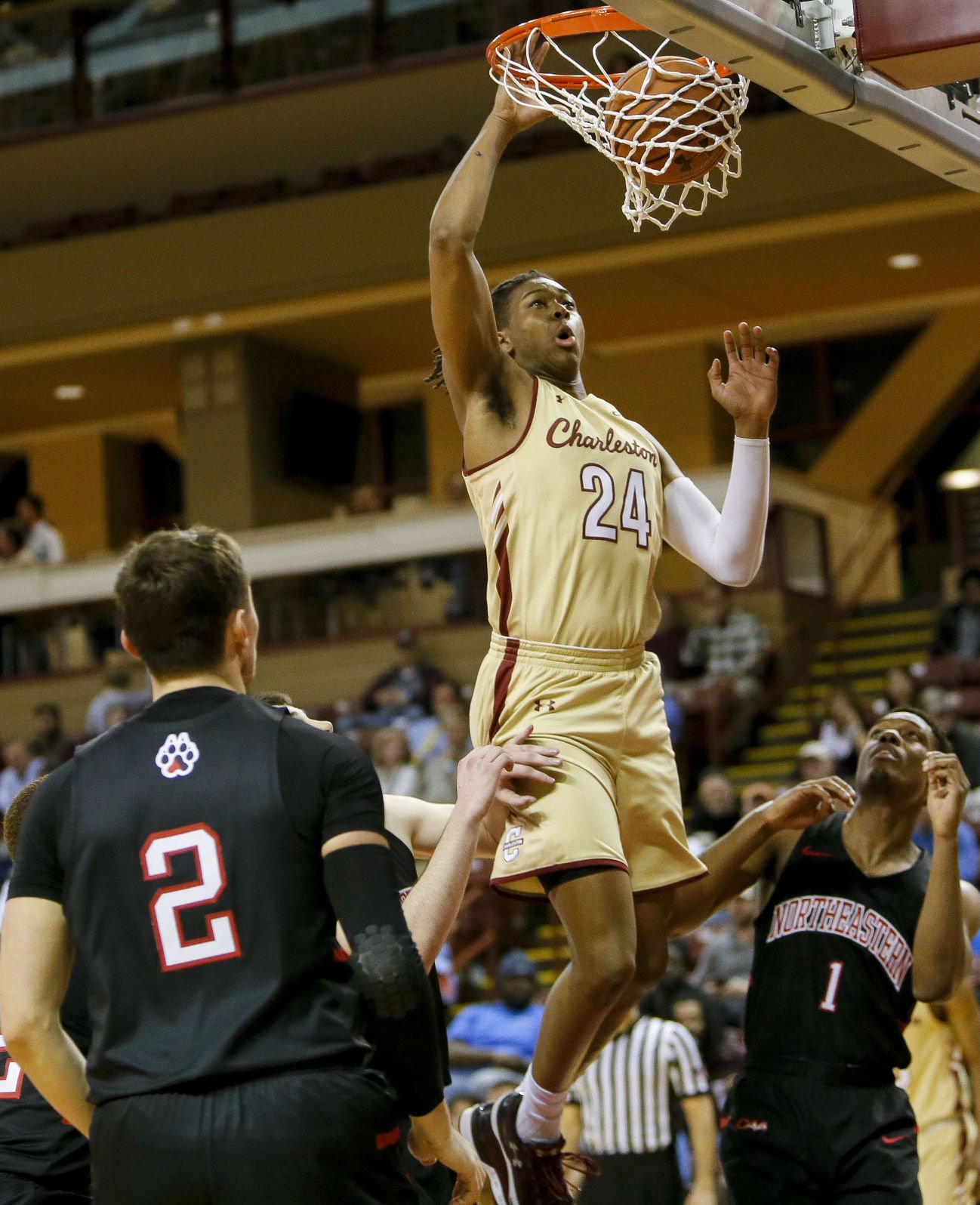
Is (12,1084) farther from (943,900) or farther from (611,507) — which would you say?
(943,900)

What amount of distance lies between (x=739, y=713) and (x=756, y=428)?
11.4m

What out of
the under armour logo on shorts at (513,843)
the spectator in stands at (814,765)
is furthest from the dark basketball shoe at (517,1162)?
the spectator in stands at (814,765)

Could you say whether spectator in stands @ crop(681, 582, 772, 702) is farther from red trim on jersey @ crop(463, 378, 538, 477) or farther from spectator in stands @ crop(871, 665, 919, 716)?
red trim on jersey @ crop(463, 378, 538, 477)

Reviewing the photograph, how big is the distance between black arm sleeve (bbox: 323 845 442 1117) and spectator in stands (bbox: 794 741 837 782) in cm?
918

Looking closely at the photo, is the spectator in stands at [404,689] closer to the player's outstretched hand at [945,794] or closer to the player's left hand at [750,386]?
the player's outstretched hand at [945,794]

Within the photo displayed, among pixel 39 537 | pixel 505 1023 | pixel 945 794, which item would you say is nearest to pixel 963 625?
pixel 505 1023

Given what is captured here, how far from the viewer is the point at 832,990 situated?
5.10 meters

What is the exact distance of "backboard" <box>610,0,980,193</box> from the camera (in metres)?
3.99

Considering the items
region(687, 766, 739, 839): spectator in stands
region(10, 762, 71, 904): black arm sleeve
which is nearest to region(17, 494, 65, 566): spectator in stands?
region(687, 766, 739, 839): spectator in stands

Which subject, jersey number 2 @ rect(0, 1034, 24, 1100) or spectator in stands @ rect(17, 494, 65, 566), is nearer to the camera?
jersey number 2 @ rect(0, 1034, 24, 1100)

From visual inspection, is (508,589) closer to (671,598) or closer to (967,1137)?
(967,1137)

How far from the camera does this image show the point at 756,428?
4.51m

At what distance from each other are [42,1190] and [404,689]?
1216 cm

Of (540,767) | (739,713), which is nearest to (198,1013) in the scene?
(540,767)
